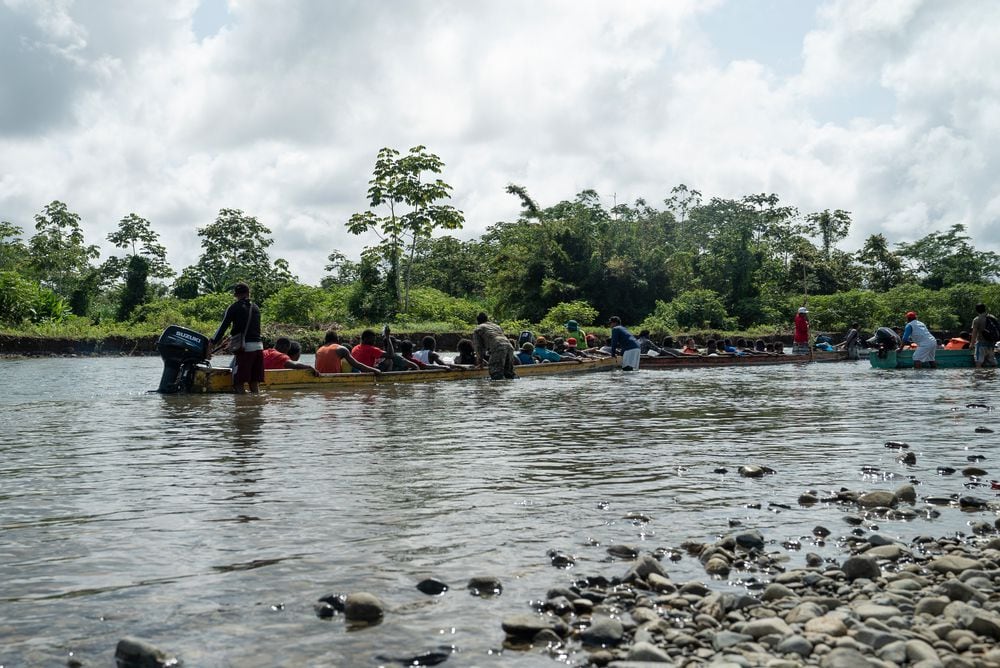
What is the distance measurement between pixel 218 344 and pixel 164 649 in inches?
519

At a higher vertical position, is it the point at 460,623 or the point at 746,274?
the point at 746,274

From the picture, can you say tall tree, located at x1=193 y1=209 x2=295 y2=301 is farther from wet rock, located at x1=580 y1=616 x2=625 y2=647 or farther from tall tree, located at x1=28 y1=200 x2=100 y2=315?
wet rock, located at x1=580 y1=616 x2=625 y2=647

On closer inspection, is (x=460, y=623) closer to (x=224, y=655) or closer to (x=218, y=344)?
(x=224, y=655)

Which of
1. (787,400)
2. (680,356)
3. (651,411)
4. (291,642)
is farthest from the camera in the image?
(680,356)

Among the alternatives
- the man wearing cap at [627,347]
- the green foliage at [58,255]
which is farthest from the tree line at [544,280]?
the man wearing cap at [627,347]

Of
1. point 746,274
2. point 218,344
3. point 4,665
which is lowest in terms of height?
point 4,665

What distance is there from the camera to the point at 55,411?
545 inches

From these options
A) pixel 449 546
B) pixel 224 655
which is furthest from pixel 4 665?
pixel 449 546

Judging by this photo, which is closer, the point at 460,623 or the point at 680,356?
the point at 460,623

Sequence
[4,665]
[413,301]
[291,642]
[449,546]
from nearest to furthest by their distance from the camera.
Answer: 1. [4,665]
2. [291,642]
3. [449,546]
4. [413,301]

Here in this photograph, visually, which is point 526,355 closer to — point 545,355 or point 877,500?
point 545,355

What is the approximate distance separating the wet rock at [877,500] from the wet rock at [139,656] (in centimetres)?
477

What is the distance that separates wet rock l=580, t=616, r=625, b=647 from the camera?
11.7 feet

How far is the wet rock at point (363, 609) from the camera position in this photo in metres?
3.92
